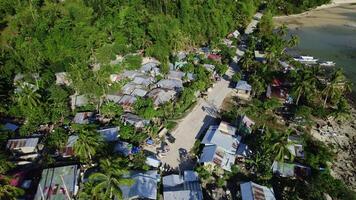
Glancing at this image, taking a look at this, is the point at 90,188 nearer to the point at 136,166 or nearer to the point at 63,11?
the point at 136,166

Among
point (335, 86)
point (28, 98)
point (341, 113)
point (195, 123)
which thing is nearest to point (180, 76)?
point (195, 123)

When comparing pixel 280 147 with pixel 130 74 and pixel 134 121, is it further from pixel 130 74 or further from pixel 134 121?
pixel 130 74

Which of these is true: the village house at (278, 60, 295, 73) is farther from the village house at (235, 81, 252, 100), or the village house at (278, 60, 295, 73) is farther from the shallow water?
the shallow water

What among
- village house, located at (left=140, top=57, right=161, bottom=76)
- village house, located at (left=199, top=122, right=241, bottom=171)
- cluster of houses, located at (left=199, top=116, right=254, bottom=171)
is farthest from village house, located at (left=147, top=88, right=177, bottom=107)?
village house, located at (left=199, top=122, right=241, bottom=171)

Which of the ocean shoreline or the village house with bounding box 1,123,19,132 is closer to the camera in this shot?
the village house with bounding box 1,123,19,132

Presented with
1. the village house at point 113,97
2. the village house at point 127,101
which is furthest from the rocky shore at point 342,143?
the village house at point 113,97

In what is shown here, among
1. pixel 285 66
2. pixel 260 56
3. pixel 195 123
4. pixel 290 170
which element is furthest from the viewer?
pixel 260 56
